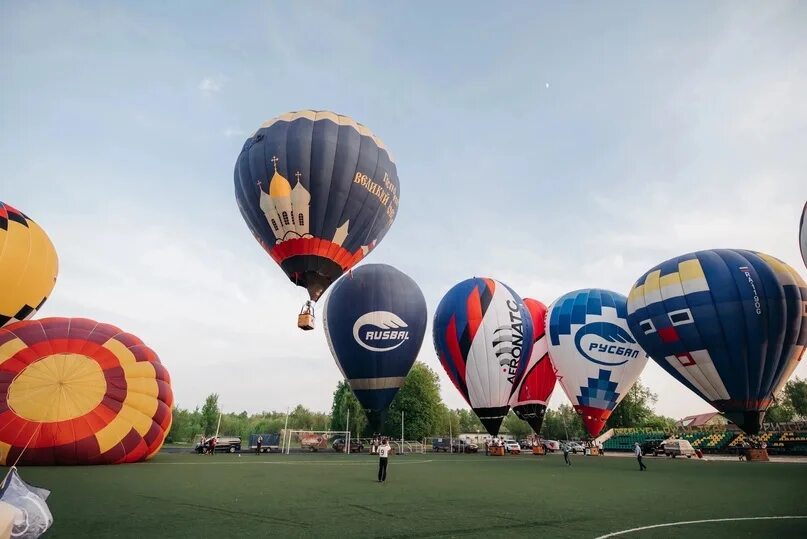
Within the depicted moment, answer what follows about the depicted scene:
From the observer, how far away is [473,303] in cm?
2644

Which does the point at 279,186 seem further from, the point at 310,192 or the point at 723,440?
the point at 723,440

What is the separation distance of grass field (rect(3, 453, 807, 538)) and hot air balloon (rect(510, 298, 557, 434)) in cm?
1666

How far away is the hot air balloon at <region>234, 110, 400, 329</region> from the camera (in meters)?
16.3

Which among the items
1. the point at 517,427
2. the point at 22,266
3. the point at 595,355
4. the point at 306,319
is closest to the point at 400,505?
the point at 306,319

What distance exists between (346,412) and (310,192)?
43333 mm

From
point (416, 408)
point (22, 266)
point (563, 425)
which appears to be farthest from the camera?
point (563, 425)

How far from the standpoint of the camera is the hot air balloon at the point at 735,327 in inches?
742

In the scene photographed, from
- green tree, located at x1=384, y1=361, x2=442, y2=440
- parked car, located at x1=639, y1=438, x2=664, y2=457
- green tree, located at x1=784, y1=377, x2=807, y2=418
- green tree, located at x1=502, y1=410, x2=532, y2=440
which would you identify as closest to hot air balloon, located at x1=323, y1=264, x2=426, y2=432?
parked car, located at x1=639, y1=438, x2=664, y2=457

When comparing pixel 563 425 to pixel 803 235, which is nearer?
pixel 803 235

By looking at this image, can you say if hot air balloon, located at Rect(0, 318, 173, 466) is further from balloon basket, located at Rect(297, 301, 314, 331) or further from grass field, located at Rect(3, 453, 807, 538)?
balloon basket, located at Rect(297, 301, 314, 331)

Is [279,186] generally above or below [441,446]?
above

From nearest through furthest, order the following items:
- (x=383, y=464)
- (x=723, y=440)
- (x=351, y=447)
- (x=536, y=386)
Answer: (x=383, y=464) < (x=536, y=386) < (x=723, y=440) < (x=351, y=447)

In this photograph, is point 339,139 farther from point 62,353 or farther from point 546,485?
point 546,485

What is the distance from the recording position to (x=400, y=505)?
325 inches
